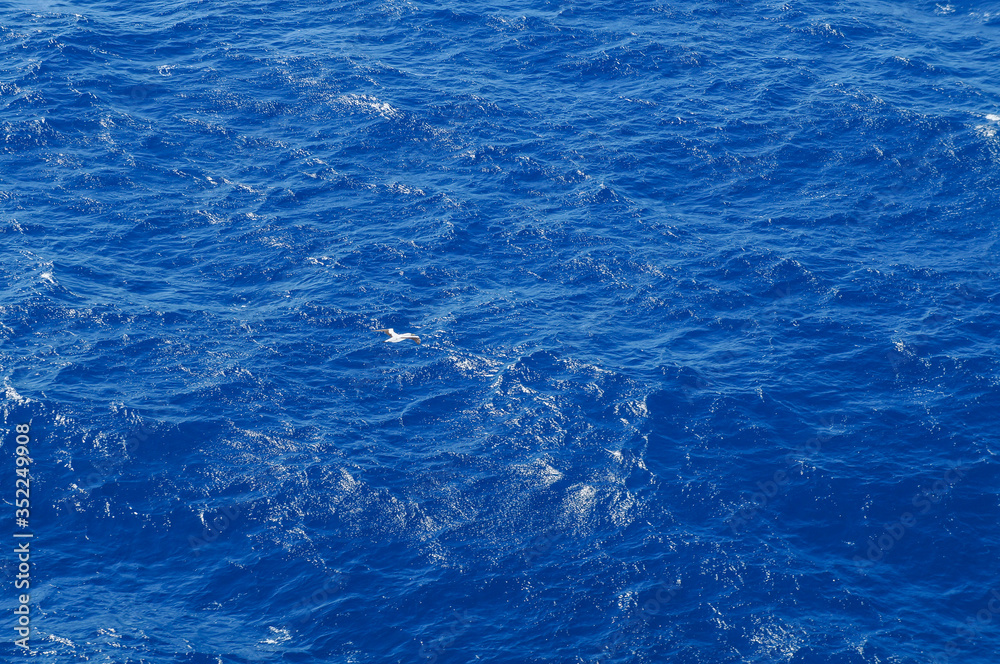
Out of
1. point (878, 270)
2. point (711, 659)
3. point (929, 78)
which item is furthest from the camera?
point (929, 78)

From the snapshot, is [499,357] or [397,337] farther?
[499,357]

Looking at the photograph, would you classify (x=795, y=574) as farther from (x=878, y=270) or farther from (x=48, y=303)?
(x=48, y=303)

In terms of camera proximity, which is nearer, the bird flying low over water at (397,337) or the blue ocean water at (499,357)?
the blue ocean water at (499,357)

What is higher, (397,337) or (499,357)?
(397,337)

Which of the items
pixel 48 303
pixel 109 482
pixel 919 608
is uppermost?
pixel 48 303

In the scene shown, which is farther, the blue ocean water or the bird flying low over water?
the bird flying low over water

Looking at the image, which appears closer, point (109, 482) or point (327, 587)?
point (327, 587)

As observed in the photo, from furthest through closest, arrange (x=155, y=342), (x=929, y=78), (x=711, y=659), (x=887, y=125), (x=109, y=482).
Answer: (x=929, y=78) < (x=887, y=125) < (x=155, y=342) < (x=109, y=482) < (x=711, y=659)

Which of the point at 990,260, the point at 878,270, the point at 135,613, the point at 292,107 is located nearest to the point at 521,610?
the point at 135,613
